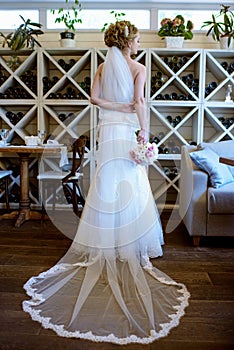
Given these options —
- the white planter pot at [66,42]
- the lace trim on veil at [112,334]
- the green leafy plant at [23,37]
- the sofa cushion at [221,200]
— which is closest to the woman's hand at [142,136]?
the sofa cushion at [221,200]

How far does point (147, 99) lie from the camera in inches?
175

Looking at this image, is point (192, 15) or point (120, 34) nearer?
point (120, 34)

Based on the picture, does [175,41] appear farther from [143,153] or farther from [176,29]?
[143,153]

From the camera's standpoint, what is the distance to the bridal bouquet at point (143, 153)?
2.82 metres

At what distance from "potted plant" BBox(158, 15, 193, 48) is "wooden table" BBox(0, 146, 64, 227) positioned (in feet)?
5.99

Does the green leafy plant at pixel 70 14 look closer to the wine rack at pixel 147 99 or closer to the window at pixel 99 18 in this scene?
the window at pixel 99 18

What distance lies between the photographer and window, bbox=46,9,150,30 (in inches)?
189

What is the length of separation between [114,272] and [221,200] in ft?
3.86

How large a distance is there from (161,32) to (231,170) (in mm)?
1910

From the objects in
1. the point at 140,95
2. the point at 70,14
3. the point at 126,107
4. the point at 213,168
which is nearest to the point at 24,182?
the point at 126,107

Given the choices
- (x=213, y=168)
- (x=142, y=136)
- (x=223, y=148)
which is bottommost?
(x=213, y=168)

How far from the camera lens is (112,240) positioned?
2826mm

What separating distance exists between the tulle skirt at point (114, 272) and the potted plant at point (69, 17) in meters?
2.00

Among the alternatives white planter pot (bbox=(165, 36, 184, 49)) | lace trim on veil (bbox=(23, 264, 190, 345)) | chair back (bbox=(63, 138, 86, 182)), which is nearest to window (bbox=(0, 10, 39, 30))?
white planter pot (bbox=(165, 36, 184, 49))
